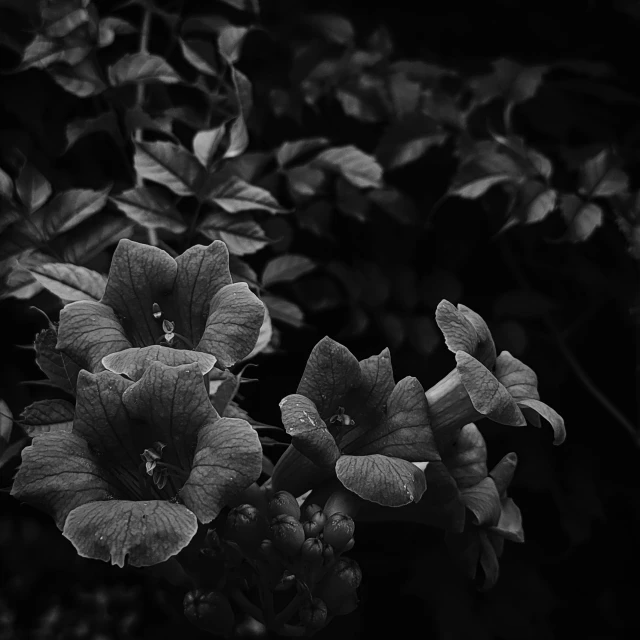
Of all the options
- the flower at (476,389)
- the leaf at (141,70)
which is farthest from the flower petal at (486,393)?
the leaf at (141,70)

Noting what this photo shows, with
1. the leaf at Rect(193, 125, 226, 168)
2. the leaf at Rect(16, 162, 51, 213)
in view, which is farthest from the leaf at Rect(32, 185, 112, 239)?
the leaf at Rect(193, 125, 226, 168)

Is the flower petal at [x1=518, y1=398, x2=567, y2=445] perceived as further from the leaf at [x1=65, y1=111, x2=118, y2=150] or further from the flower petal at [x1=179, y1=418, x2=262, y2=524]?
the leaf at [x1=65, y1=111, x2=118, y2=150]

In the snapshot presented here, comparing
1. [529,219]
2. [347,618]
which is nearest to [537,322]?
[529,219]

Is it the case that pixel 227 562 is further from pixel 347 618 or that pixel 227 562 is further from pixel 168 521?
pixel 347 618

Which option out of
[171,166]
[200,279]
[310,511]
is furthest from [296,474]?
[171,166]

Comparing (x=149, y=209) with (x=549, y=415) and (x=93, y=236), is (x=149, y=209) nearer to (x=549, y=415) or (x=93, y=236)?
(x=93, y=236)

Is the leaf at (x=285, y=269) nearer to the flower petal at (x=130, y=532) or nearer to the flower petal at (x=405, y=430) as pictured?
the flower petal at (x=405, y=430)
